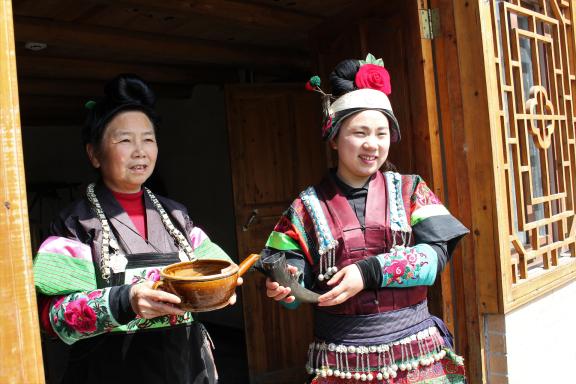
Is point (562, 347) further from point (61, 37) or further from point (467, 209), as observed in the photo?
point (61, 37)

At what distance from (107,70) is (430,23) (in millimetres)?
2321

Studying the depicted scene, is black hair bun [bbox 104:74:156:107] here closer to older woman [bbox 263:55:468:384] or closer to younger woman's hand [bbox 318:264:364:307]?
older woman [bbox 263:55:468:384]

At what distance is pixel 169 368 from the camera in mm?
1849

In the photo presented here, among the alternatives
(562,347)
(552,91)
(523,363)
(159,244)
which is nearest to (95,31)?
(159,244)

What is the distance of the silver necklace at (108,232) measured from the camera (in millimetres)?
1757

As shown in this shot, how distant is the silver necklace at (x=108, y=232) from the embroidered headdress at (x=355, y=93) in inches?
27.2

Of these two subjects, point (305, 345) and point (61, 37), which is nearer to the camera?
point (61, 37)

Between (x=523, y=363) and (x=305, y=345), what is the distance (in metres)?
1.86

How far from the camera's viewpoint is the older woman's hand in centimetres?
156

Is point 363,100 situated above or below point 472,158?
above

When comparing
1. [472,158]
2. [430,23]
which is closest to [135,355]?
[472,158]

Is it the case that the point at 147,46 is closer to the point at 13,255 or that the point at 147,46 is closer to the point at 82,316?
the point at 82,316

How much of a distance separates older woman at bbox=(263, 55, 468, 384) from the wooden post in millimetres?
805

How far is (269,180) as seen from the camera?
4.20 meters
